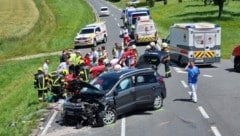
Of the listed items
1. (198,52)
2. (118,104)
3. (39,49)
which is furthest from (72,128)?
(39,49)

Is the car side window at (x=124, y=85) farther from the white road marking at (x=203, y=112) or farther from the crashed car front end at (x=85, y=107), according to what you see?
the white road marking at (x=203, y=112)

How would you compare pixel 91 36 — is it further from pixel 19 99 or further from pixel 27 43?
pixel 19 99

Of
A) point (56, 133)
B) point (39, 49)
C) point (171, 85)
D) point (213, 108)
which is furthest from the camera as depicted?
point (39, 49)

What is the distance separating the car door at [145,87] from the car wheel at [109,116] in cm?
150

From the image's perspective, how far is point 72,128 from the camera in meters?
19.9

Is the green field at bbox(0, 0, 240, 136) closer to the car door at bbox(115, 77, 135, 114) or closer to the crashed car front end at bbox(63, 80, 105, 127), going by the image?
the crashed car front end at bbox(63, 80, 105, 127)

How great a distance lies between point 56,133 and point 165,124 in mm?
3874

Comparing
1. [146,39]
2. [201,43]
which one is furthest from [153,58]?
[146,39]

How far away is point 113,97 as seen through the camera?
2020cm

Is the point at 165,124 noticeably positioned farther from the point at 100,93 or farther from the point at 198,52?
the point at 198,52

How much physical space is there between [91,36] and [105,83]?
1123 inches

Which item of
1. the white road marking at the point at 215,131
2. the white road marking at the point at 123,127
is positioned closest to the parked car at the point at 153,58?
the white road marking at the point at 123,127

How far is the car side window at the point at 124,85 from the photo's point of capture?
67.9ft

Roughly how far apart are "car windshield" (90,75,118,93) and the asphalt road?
134 centimetres
